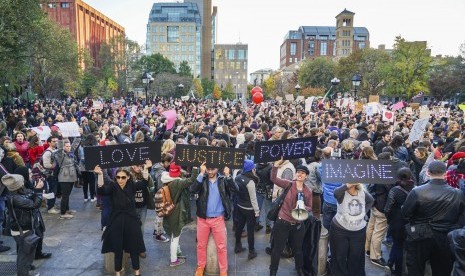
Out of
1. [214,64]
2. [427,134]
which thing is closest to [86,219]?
[427,134]

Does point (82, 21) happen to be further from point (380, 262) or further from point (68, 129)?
point (380, 262)

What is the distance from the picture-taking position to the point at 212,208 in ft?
18.7

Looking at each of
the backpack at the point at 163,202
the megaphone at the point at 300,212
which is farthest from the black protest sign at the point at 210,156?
the megaphone at the point at 300,212

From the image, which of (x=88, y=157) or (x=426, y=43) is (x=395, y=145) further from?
(x=426, y=43)

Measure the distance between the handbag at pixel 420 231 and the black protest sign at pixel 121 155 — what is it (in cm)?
395

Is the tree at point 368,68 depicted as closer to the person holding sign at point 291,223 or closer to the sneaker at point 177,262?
the person holding sign at point 291,223

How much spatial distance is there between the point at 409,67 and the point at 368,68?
6917 millimetres

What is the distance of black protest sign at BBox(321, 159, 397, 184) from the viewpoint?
17.0 feet

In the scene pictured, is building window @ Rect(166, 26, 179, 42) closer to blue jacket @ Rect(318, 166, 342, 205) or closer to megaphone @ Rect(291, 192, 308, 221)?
blue jacket @ Rect(318, 166, 342, 205)

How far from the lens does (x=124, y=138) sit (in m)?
11.0

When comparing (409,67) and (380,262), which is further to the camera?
(409,67)

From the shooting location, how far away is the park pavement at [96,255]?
A: 6.23 m

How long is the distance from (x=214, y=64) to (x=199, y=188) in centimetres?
14554

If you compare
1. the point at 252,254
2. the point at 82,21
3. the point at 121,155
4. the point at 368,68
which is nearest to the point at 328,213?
the point at 252,254
